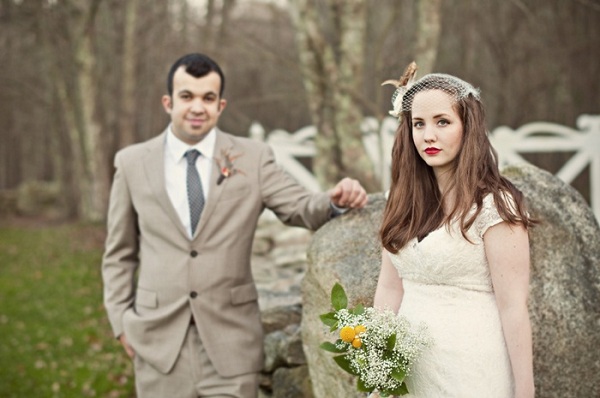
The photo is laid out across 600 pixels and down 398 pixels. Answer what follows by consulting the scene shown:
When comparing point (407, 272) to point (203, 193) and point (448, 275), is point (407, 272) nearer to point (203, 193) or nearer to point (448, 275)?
point (448, 275)

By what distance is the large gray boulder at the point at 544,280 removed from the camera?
3.57m

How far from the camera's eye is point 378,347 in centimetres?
269

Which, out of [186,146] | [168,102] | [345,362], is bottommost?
[345,362]

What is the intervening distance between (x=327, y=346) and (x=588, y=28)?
12.2 m

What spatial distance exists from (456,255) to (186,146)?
196 centimetres

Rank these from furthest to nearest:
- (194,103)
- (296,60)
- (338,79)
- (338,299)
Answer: (296,60)
(338,79)
(194,103)
(338,299)

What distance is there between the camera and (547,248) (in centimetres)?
366

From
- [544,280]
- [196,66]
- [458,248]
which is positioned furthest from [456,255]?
[196,66]

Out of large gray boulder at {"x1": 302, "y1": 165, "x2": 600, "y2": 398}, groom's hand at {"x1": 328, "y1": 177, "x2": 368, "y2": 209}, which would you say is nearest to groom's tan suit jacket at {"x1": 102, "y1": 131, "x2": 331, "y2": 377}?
groom's hand at {"x1": 328, "y1": 177, "x2": 368, "y2": 209}

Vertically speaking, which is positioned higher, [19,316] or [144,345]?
[144,345]

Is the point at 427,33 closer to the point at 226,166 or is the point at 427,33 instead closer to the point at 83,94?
the point at 226,166

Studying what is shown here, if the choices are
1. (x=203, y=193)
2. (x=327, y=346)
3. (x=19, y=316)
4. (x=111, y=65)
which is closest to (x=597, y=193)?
(x=203, y=193)

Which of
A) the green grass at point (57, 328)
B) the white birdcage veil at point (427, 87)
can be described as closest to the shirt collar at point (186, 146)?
the white birdcage veil at point (427, 87)

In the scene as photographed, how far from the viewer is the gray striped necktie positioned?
4.05 metres
